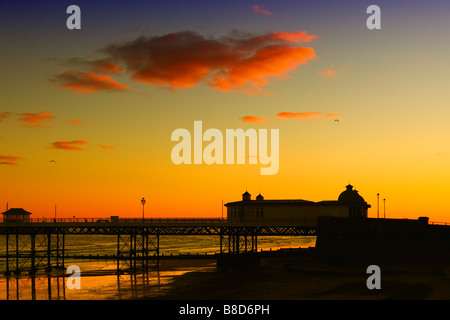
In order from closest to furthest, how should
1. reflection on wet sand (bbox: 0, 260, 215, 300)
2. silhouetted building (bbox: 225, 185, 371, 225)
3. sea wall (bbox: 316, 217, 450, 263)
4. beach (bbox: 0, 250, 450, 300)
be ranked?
beach (bbox: 0, 250, 450, 300), reflection on wet sand (bbox: 0, 260, 215, 300), sea wall (bbox: 316, 217, 450, 263), silhouetted building (bbox: 225, 185, 371, 225)

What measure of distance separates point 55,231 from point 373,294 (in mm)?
52054

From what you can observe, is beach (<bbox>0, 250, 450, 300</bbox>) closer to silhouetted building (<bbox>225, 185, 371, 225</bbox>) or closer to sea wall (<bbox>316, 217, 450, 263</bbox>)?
sea wall (<bbox>316, 217, 450, 263</bbox>)

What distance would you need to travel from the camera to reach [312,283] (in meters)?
60.1

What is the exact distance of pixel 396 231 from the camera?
74.6m

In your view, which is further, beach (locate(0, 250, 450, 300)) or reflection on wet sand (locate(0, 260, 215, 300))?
reflection on wet sand (locate(0, 260, 215, 300))

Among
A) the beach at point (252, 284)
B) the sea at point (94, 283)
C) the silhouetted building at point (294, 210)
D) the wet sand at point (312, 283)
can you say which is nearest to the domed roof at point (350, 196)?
the silhouetted building at point (294, 210)

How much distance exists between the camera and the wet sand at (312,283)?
52.2 m

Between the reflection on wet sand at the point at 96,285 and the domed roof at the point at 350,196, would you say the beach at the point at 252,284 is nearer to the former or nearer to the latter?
the reflection on wet sand at the point at 96,285

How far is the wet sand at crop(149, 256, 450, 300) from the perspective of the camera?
52.2 m

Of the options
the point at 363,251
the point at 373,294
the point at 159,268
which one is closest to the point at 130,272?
the point at 159,268

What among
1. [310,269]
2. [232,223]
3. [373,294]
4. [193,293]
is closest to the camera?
[373,294]

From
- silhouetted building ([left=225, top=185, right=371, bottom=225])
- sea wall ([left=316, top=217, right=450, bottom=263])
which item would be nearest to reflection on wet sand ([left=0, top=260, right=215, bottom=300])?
silhouetted building ([left=225, top=185, right=371, bottom=225])
